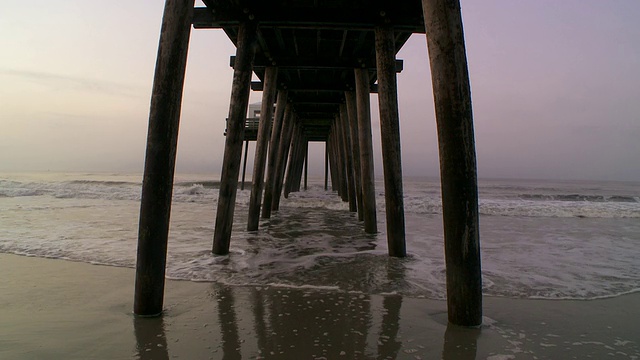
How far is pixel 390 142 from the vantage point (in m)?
5.24

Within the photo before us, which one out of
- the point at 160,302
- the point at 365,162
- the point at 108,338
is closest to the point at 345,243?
the point at 365,162

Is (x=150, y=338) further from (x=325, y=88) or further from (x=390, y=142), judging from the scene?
(x=325, y=88)

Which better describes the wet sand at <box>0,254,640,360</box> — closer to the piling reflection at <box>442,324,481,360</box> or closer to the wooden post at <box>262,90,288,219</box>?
the piling reflection at <box>442,324,481,360</box>

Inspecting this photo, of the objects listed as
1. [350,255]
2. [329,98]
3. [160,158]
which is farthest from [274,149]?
[160,158]

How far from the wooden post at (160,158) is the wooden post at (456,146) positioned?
76.2 inches

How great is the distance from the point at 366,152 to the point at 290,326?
501 centimetres

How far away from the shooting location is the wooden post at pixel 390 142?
521 cm

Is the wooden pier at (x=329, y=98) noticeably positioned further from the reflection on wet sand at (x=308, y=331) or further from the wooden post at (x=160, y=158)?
the reflection on wet sand at (x=308, y=331)

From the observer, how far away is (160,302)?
2.95 m

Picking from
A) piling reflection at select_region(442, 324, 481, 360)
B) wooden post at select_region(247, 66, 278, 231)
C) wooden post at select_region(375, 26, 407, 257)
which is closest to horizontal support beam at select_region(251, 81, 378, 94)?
wooden post at select_region(247, 66, 278, 231)

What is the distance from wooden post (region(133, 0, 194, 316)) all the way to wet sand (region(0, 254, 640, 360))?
30cm

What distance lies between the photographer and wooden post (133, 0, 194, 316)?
280cm

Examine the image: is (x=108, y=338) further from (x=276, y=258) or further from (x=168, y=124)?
(x=276, y=258)

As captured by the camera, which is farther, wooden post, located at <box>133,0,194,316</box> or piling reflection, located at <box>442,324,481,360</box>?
wooden post, located at <box>133,0,194,316</box>
